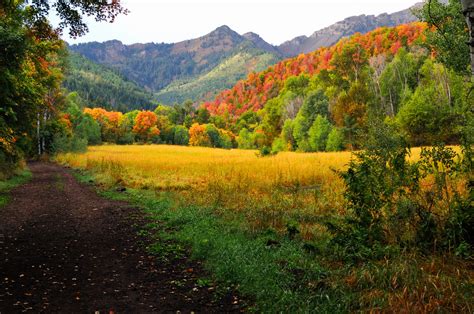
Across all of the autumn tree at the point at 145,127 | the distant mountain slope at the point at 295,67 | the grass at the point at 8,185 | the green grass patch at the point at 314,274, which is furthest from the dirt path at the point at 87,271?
the distant mountain slope at the point at 295,67

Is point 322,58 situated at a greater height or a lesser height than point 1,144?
greater

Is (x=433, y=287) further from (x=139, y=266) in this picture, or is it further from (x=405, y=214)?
(x=139, y=266)

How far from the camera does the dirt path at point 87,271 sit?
5.12m

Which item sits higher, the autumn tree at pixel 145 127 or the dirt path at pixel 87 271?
the autumn tree at pixel 145 127

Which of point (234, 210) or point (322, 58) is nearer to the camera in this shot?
point (234, 210)

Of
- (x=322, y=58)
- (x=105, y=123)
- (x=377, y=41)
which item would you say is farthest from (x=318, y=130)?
(x=322, y=58)

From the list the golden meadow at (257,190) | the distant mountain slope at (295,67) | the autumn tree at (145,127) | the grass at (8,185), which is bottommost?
the golden meadow at (257,190)

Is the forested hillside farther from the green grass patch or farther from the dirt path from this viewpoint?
the dirt path

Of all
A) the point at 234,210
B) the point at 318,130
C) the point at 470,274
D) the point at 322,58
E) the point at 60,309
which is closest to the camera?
the point at 470,274

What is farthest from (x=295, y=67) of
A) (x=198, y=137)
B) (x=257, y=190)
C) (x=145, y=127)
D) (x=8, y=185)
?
(x=257, y=190)

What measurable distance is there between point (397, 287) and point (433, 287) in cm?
42

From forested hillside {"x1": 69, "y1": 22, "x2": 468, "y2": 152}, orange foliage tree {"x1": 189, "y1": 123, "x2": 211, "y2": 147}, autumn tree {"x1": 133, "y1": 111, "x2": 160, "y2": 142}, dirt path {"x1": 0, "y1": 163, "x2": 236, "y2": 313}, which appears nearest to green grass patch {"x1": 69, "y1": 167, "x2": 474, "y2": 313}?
dirt path {"x1": 0, "y1": 163, "x2": 236, "y2": 313}

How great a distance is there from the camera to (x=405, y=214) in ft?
19.2

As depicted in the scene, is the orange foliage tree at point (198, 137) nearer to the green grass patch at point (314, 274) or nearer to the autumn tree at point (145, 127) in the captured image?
the autumn tree at point (145, 127)
